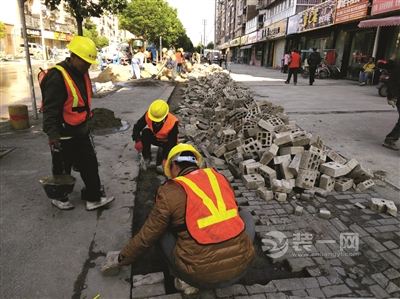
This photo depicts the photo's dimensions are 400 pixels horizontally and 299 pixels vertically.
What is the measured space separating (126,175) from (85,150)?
134 centimetres

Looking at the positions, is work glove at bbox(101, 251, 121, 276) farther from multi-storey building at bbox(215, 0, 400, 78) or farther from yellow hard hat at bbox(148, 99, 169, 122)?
multi-storey building at bbox(215, 0, 400, 78)

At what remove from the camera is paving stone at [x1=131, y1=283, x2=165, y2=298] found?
2.58m

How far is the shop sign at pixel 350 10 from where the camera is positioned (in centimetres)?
1774

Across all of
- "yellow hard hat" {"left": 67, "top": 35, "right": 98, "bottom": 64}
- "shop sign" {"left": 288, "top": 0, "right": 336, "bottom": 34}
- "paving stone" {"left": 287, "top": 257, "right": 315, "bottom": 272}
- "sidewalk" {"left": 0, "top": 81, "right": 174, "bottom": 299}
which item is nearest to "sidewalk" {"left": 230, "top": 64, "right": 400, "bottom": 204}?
"paving stone" {"left": 287, "top": 257, "right": 315, "bottom": 272}

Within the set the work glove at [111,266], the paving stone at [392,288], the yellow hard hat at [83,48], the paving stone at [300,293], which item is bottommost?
the paving stone at [300,293]

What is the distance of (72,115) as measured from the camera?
347 cm

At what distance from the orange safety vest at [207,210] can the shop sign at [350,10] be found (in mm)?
19171

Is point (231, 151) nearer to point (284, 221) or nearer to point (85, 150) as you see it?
point (284, 221)

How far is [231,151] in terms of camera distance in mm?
5625

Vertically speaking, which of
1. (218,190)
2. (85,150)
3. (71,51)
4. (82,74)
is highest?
(71,51)

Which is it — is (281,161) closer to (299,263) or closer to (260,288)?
(299,263)

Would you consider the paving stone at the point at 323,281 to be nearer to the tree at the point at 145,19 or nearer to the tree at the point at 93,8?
the tree at the point at 93,8

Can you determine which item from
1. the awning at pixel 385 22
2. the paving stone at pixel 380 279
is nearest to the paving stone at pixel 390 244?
the paving stone at pixel 380 279

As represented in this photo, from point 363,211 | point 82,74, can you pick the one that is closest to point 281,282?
point 363,211
